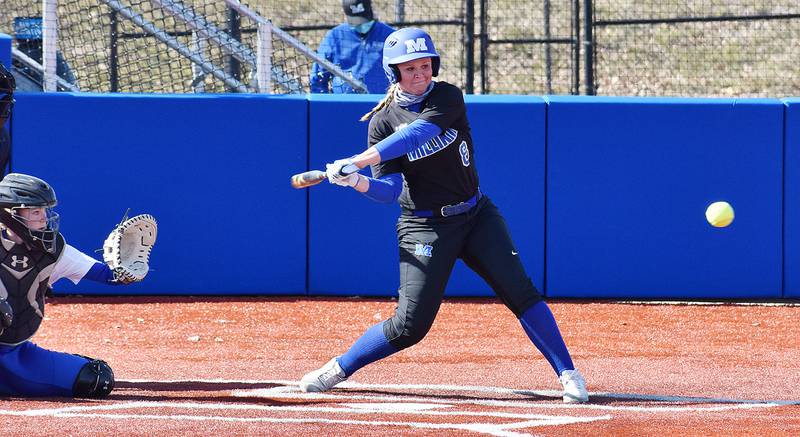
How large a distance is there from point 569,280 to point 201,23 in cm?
413

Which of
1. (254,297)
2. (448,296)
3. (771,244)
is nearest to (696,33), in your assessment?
(771,244)

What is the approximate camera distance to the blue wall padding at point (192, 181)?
30.2 ft

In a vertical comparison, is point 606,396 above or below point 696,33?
below

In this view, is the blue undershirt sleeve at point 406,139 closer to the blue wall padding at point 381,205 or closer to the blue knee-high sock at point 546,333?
the blue knee-high sock at point 546,333

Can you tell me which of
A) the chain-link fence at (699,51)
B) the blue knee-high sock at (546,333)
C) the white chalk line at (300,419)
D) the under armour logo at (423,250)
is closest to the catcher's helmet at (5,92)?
the white chalk line at (300,419)

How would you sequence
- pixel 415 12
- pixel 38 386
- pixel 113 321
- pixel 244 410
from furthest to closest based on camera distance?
pixel 415 12, pixel 113 321, pixel 38 386, pixel 244 410

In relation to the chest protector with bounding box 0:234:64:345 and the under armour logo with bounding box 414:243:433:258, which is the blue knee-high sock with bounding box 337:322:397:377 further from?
the chest protector with bounding box 0:234:64:345

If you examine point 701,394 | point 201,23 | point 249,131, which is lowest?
point 701,394

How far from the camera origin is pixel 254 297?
30.9 feet

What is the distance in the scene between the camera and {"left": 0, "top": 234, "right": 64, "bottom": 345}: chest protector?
5.32 meters

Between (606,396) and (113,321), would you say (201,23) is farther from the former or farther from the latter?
(606,396)

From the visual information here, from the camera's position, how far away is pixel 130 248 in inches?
221

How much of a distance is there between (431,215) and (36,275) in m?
1.79

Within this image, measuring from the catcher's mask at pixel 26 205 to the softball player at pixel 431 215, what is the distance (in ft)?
4.55
